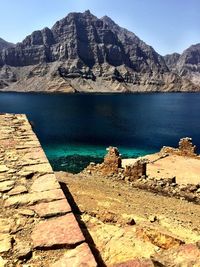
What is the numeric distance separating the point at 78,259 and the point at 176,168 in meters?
34.1

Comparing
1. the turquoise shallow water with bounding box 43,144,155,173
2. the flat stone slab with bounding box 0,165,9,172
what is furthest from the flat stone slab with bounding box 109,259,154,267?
the turquoise shallow water with bounding box 43,144,155,173

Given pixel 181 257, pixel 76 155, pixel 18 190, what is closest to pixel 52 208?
pixel 18 190

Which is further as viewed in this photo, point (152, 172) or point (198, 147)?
point (198, 147)

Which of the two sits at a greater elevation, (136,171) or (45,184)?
(45,184)

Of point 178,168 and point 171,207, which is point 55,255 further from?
point 178,168

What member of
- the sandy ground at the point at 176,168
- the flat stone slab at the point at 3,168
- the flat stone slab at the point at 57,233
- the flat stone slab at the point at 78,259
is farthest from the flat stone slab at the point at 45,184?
the sandy ground at the point at 176,168

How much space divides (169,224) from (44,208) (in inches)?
259

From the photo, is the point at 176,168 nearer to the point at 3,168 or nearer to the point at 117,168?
the point at 117,168

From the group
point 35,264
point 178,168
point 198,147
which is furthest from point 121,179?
point 198,147

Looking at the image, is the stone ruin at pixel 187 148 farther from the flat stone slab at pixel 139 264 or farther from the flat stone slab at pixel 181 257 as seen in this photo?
the flat stone slab at pixel 139 264

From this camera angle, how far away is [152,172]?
35.9m

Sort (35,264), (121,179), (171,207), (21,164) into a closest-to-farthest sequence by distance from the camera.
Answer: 1. (35,264)
2. (21,164)
3. (171,207)
4. (121,179)

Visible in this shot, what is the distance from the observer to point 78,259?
5.35 m

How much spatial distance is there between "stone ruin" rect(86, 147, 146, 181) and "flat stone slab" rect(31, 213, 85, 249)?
22.6 m
